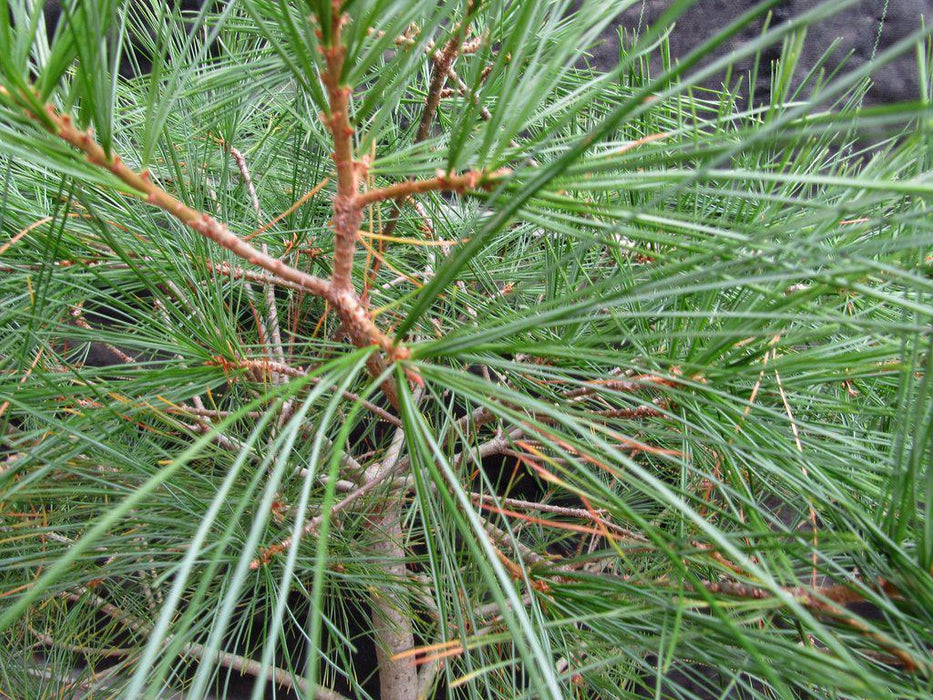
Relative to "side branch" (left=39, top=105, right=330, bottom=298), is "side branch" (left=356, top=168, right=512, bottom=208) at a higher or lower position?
higher

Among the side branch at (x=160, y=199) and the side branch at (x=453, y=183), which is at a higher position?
the side branch at (x=453, y=183)

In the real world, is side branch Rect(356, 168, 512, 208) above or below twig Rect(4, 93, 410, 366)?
above

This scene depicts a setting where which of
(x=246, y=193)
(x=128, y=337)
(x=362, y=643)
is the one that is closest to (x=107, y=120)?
(x=128, y=337)

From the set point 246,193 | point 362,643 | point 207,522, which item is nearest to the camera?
point 207,522

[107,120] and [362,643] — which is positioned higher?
[107,120]

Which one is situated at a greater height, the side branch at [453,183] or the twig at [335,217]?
the side branch at [453,183]

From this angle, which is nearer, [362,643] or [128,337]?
[128,337]

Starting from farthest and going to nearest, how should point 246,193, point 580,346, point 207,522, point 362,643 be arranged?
point 362,643 → point 246,193 → point 580,346 → point 207,522

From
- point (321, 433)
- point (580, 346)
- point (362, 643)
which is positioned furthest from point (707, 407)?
point (362, 643)

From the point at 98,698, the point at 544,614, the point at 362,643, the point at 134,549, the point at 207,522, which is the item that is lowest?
the point at 362,643

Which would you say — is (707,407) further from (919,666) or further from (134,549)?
(134,549)

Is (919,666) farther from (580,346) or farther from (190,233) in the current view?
(190,233)
